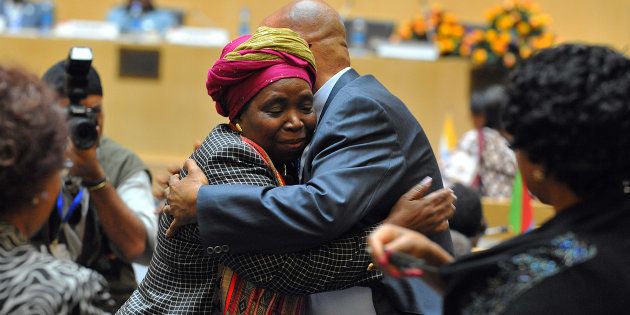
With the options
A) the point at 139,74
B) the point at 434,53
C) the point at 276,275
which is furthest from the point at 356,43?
the point at 276,275

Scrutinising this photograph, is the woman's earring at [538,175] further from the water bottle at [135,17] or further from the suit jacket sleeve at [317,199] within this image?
the water bottle at [135,17]

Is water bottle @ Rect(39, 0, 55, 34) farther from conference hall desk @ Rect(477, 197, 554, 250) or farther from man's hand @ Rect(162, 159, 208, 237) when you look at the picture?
man's hand @ Rect(162, 159, 208, 237)

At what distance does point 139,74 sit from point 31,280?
652cm

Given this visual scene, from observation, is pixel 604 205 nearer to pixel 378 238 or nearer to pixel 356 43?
pixel 378 238

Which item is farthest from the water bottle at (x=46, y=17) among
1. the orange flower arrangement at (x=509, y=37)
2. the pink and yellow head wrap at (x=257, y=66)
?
the pink and yellow head wrap at (x=257, y=66)

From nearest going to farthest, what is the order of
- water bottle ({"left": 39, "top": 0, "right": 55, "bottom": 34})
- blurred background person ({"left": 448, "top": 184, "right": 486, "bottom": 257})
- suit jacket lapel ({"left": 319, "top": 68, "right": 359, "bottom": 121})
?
suit jacket lapel ({"left": 319, "top": 68, "right": 359, "bottom": 121}), blurred background person ({"left": 448, "top": 184, "right": 486, "bottom": 257}), water bottle ({"left": 39, "top": 0, "right": 55, "bottom": 34})

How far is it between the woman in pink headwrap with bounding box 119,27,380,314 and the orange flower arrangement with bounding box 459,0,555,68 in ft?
21.3

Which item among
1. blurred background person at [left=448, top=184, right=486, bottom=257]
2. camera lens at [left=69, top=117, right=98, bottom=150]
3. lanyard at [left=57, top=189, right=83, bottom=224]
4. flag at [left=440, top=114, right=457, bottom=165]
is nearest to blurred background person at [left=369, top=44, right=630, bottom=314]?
camera lens at [left=69, top=117, right=98, bottom=150]

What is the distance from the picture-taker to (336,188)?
240 cm

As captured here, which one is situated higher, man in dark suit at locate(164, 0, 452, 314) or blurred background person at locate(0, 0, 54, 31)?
man in dark suit at locate(164, 0, 452, 314)

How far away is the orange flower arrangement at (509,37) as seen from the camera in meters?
8.89

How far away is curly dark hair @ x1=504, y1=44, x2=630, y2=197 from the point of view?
6.04 feet

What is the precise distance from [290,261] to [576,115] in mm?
846

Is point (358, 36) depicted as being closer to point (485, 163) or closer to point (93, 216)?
point (485, 163)
